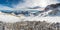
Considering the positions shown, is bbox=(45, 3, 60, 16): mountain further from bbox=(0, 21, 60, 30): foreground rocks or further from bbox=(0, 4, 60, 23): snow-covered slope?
bbox=(0, 21, 60, 30): foreground rocks

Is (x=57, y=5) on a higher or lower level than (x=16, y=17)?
higher

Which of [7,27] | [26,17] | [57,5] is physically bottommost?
[7,27]

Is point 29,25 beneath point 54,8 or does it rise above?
beneath

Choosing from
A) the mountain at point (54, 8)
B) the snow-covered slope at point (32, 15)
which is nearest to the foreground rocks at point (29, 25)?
the snow-covered slope at point (32, 15)

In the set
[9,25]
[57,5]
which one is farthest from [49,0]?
[9,25]

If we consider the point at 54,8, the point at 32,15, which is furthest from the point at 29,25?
the point at 54,8

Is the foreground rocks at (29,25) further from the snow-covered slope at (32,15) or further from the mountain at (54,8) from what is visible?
the mountain at (54,8)

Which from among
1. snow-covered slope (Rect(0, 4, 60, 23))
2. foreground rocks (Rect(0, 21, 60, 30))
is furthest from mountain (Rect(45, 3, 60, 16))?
foreground rocks (Rect(0, 21, 60, 30))

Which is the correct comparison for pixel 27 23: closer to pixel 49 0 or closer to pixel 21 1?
pixel 21 1

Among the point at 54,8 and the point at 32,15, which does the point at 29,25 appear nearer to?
the point at 32,15

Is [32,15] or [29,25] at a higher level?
[32,15]
